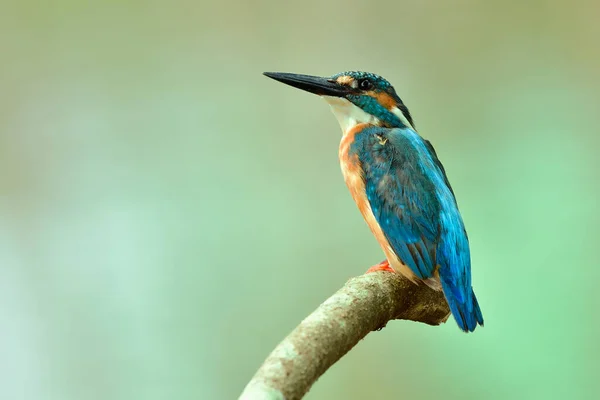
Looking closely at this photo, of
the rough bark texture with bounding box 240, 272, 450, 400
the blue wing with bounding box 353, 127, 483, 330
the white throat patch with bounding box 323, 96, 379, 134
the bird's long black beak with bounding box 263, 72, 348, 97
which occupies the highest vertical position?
the bird's long black beak with bounding box 263, 72, 348, 97

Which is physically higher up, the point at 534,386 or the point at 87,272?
the point at 87,272

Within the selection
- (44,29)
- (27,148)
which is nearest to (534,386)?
(27,148)

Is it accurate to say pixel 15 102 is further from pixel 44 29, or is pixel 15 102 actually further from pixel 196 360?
pixel 196 360

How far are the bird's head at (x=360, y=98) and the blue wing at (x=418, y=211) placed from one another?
91 millimetres

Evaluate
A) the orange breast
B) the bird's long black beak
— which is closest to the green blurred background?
the orange breast

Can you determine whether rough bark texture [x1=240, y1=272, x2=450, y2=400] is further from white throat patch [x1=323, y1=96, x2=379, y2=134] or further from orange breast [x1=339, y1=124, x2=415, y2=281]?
white throat patch [x1=323, y1=96, x2=379, y2=134]

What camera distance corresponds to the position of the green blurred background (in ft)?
9.17

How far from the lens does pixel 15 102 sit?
313 cm

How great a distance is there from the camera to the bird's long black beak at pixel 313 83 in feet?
5.57

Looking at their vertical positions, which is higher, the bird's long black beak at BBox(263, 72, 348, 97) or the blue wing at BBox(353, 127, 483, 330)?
the bird's long black beak at BBox(263, 72, 348, 97)

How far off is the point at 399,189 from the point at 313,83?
1.16 feet

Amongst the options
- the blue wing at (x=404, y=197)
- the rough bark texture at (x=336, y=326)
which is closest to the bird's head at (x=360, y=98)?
the blue wing at (x=404, y=197)

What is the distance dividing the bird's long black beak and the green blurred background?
1322 mm

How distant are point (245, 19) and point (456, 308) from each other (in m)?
2.21
